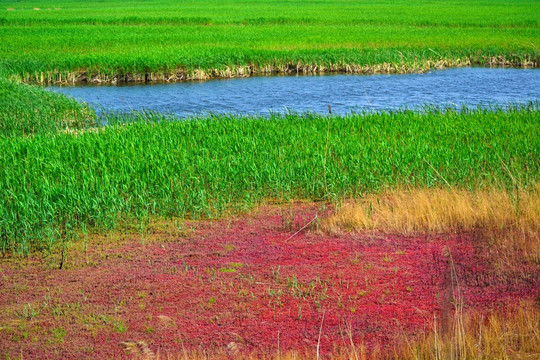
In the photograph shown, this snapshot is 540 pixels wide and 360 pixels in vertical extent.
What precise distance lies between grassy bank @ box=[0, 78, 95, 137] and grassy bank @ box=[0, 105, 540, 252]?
8.34ft

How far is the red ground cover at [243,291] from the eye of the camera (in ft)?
17.4

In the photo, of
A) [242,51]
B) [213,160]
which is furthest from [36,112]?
[242,51]

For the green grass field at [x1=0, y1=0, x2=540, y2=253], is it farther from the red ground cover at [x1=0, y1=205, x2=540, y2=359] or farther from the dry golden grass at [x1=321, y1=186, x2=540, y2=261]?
the red ground cover at [x1=0, y1=205, x2=540, y2=359]

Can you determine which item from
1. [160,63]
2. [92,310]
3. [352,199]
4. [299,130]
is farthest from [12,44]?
[92,310]

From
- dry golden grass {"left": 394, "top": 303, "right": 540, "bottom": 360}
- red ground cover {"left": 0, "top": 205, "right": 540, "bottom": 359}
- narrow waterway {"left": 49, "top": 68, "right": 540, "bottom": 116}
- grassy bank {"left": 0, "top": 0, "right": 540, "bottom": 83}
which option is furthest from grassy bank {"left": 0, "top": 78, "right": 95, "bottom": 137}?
dry golden grass {"left": 394, "top": 303, "right": 540, "bottom": 360}

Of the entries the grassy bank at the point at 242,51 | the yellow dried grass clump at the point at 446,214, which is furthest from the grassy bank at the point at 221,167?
the grassy bank at the point at 242,51

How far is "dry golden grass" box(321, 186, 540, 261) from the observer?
7.58 m

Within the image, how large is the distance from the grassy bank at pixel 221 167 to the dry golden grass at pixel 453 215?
1.90 ft

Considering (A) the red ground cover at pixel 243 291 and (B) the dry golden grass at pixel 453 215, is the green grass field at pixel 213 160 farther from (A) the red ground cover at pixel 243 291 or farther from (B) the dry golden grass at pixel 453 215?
(A) the red ground cover at pixel 243 291

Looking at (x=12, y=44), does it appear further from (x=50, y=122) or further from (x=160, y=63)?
(x=50, y=122)

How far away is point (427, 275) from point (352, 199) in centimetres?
287

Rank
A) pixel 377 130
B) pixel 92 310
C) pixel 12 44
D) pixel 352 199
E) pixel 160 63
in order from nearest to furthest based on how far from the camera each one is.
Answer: pixel 92 310 → pixel 352 199 → pixel 377 130 → pixel 160 63 → pixel 12 44

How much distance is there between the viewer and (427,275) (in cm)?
650

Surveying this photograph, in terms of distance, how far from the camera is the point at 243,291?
6184mm
